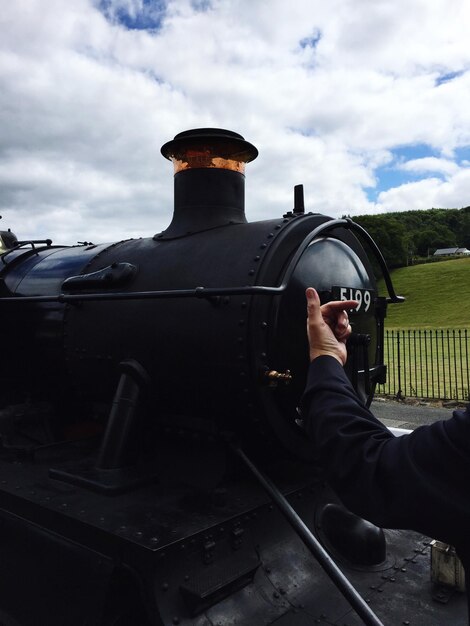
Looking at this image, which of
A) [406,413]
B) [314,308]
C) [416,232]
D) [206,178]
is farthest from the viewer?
[416,232]

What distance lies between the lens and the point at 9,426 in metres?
3.58

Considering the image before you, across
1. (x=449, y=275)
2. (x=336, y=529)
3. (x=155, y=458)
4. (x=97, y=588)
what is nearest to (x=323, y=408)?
(x=97, y=588)

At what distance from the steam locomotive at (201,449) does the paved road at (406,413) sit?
18.4 ft

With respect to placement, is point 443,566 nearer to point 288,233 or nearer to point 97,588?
point 97,588

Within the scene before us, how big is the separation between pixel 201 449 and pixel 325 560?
985 mm

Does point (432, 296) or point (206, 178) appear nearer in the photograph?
point (206, 178)

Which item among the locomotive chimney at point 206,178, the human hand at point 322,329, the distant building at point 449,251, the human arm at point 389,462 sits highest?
the distant building at point 449,251

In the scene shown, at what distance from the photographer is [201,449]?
9.72ft

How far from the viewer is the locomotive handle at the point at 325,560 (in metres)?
2.02

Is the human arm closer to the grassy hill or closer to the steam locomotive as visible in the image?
the steam locomotive

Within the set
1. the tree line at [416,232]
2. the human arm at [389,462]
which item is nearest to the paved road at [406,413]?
the human arm at [389,462]

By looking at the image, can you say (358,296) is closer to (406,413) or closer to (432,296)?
(406,413)

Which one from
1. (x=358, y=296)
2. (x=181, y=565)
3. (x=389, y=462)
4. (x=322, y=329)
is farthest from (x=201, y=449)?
(x=389, y=462)

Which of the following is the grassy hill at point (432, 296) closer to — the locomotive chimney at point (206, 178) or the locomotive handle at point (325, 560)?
the locomotive chimney at point (206, 178)
